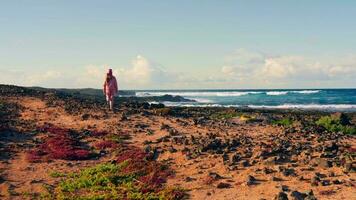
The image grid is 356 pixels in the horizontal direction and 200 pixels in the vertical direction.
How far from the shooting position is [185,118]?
3556cm

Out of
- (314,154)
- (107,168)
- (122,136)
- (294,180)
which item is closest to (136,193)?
(107,168)

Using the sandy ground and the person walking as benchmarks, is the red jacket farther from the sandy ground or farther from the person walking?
the sandy ground

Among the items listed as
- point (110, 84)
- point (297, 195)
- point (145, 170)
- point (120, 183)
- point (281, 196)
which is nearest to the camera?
point (281, 196)

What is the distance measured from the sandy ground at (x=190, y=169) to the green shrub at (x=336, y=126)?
4220 millimetres

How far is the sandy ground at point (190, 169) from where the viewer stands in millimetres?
15883

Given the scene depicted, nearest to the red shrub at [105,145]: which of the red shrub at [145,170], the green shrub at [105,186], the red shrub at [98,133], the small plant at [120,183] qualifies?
the red shrub at [145,170]

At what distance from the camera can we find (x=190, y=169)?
1941 cm

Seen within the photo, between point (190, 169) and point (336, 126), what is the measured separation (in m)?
15.8

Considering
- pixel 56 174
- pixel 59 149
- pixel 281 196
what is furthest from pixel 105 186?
pixel 59 149

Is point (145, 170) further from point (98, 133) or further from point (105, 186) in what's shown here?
point (98, 133)

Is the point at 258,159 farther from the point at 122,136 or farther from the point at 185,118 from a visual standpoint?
the point at 185,118

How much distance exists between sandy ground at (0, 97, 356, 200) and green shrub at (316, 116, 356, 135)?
4220mm

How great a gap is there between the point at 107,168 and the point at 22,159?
204 inches

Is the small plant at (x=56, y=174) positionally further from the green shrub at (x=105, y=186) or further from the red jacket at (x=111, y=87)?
the red jacket at (x=111, y=87)
